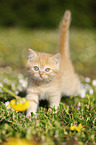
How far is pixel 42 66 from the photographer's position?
1993 mm

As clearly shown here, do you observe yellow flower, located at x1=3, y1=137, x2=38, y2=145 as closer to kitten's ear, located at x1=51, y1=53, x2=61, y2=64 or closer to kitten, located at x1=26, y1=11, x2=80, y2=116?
kitten, located at x1=26, y1=11, x2=80, y2=116

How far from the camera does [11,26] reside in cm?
1190

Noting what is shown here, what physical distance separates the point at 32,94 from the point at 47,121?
0.44 m

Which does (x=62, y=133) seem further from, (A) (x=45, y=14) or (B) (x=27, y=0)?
(B) (x=27, y=0)

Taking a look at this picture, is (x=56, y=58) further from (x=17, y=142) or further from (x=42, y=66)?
(x=17, y=142)

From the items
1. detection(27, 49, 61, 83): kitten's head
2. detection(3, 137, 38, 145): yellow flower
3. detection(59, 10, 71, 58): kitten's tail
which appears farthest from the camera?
detection(59, 10, 71, 58): kitten's tail

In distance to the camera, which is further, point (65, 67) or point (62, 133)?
point (65, 67)

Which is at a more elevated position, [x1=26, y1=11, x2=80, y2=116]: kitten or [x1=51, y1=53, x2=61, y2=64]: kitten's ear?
[x1=51, y1=53, x2=61, y2=64]: kitten's ear

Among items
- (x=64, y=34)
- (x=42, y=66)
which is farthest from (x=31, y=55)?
(x=64, y=34)

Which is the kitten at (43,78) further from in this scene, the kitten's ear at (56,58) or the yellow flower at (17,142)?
the yellow flower at (17,142)

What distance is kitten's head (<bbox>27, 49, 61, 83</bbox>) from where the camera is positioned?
1.97 meters

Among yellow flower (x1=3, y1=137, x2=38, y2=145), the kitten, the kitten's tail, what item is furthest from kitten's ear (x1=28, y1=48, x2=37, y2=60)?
yellow flower (x1=3, y1=137, x2=38, y2=145)

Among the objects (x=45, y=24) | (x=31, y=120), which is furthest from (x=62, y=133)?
(x=45, y=24)

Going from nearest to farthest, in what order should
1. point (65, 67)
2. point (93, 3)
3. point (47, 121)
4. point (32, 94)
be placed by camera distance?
point (47, 121) < point (32, 94) < point (65, 67) < point (93, 3)
